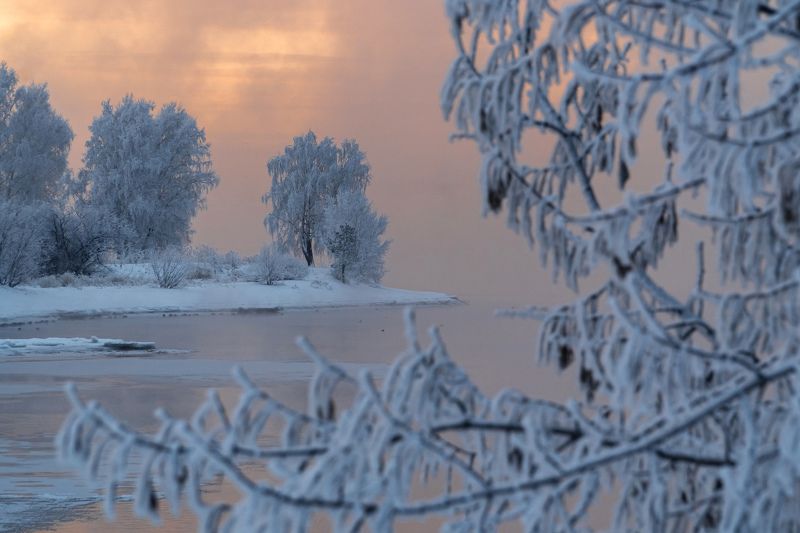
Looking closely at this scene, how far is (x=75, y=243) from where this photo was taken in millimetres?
40812

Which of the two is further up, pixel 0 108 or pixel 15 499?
pixel 0 108

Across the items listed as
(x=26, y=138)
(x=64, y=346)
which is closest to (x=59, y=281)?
(x=26, y=138)

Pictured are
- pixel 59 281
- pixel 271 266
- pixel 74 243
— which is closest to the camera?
pixel 59 281

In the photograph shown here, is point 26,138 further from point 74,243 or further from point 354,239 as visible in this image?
point 354,239

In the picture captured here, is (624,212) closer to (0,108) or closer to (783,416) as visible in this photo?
(783,416)

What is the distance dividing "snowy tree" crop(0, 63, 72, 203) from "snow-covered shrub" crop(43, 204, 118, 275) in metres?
7.18

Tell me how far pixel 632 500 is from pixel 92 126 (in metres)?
48.6

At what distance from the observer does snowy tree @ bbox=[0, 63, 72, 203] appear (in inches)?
1906

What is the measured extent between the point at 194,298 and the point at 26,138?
15.9 m

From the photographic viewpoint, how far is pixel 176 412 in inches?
496

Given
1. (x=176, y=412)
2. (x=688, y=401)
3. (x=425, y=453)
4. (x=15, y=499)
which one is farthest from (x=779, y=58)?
(x=176, y=412)

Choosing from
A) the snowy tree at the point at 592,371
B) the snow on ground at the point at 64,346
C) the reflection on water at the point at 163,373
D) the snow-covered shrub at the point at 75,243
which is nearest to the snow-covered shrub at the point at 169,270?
the snow-covered shrub at the point at 75,243

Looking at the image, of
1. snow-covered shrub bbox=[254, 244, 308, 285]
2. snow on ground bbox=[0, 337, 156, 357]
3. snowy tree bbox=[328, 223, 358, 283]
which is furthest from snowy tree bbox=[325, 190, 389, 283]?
snow on ground bbox=[0, 337, 156, 357]

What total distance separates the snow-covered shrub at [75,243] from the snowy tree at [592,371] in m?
38.3
